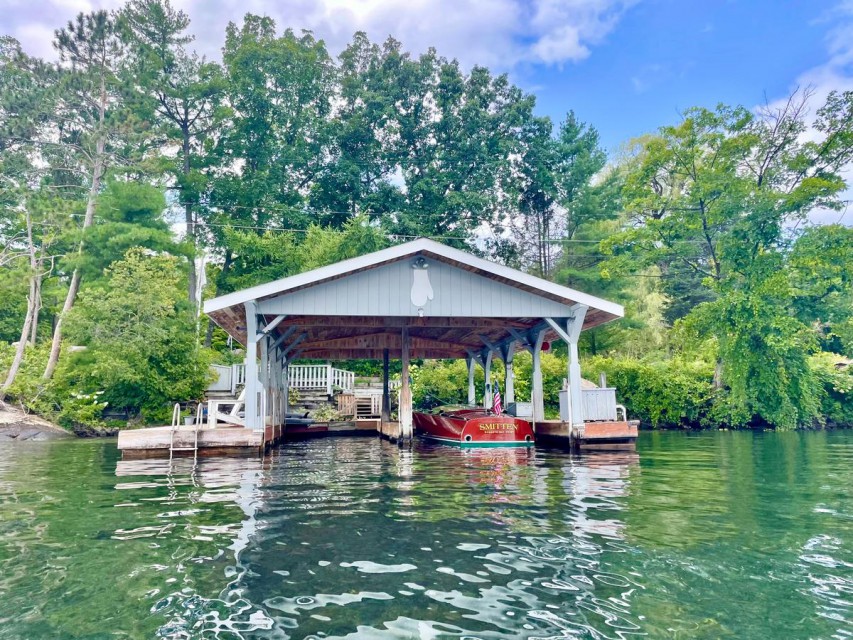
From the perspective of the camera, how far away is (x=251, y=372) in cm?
1344

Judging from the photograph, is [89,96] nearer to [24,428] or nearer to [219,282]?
[219,282]

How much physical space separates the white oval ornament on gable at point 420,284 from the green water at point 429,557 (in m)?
5.49

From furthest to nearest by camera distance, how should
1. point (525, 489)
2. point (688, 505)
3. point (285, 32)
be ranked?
point (285, 32) → point (525, 489) → point (688, 505)

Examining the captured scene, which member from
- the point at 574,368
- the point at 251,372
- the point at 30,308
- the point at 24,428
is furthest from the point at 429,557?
the point at 30,308

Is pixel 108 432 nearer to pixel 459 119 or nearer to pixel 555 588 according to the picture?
pixel 555 588

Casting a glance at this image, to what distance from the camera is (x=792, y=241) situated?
23.8 m

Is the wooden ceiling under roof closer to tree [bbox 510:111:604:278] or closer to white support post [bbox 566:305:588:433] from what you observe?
white support post [bbox 566:305:588:433]

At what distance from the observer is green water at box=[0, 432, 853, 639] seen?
3543 millimetres

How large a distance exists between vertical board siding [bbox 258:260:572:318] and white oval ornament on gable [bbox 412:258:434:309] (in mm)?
100

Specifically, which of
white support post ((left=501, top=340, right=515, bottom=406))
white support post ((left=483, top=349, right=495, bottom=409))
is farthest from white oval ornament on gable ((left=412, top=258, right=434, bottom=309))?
white support post ((left=483, top=349, right=495, bottom=409))

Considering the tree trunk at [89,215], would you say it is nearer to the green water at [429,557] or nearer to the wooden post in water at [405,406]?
the wooden post in water at [405,406]

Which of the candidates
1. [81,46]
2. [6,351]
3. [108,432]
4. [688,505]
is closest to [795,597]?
[688,505]

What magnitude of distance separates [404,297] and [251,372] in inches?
157

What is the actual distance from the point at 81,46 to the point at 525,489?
31.9 meters
